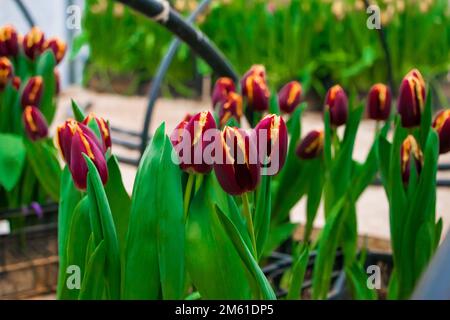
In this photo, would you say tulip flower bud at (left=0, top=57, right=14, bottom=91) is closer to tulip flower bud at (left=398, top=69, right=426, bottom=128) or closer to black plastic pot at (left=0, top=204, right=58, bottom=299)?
black plastic pot at (left=0, top=204, right=58, bottom=299)

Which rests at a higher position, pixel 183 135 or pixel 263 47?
pixel 263 47

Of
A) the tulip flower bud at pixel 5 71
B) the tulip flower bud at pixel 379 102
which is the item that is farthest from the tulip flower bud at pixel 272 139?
the tulip flower bud at pixel 5 71

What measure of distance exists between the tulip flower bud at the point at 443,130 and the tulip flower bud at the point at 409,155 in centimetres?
2

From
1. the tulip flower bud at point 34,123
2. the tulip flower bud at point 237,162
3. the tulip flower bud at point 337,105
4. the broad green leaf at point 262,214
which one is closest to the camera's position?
the tulip flower bud at point 237,162

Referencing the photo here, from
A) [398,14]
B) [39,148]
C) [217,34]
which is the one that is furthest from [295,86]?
[217,34]

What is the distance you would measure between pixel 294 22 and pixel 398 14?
0.42 metres

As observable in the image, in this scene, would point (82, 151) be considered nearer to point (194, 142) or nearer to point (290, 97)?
point (194, 142)

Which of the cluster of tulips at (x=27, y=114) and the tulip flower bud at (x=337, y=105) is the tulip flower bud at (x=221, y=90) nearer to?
the tulip flower bud at (x=337, y=105)

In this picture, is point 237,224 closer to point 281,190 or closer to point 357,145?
point 281,190

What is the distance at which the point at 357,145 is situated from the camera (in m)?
2.64

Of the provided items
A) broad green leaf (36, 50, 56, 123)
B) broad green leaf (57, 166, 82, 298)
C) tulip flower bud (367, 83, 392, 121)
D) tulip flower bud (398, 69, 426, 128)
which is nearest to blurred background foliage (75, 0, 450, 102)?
broad green leaf (36, 50, 56, 123)

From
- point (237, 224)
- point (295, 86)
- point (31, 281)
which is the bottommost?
point (31, 281)

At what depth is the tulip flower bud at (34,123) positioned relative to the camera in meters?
0.93

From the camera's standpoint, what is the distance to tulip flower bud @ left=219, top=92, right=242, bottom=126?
31.3 inches
